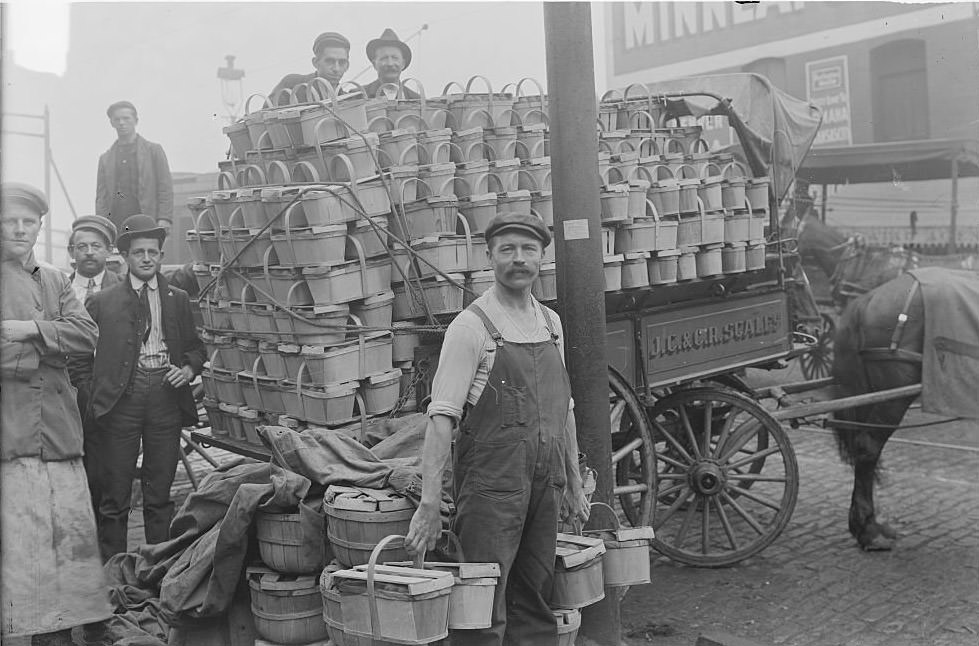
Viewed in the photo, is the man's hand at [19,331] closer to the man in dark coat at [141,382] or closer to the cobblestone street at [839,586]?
the man in dark coat at [141,382]

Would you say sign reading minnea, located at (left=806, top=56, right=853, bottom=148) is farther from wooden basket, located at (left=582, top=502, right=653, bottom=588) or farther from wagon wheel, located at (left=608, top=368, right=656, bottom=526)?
wooden basket, located at (left=582, top=502, right=653, bottom=588)

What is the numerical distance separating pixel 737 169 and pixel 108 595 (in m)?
4.68

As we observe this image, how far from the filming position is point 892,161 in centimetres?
1421

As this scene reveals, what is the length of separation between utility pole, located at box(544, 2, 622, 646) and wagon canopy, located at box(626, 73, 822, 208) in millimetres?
2806

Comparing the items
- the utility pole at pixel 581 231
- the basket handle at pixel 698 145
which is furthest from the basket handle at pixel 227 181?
the basket handle at pixel 698 145

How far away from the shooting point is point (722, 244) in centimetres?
609

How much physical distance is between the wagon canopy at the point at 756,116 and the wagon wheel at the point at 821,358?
4047mm

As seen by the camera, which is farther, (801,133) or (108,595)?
(801,133)

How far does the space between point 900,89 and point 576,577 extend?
16782 mm

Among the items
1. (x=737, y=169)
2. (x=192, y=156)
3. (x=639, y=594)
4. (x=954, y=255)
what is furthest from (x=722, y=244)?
(x=954, y=255)

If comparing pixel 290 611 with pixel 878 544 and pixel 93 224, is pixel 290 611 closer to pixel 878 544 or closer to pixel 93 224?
pixel 93 224

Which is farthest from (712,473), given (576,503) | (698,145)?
(698,145)

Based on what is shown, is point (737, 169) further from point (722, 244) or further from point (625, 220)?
point (625, 220)

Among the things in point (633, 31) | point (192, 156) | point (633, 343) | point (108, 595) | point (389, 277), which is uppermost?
point (633, 31)
